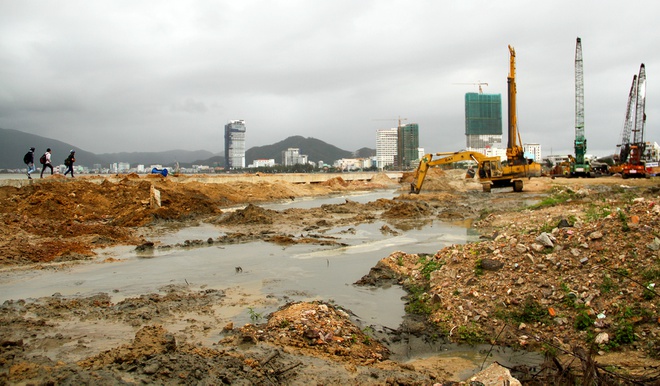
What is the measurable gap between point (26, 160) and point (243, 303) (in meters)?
20.5

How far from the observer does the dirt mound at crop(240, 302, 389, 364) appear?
5.25 meters

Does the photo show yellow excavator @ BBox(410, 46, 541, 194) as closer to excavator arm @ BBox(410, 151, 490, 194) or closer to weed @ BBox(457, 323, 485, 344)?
excavator arm @ BBox(410, 151, 490, 194)

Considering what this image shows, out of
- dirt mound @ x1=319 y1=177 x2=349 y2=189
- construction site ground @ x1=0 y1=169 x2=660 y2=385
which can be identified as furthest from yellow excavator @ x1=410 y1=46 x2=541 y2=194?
construction site ground @ x1=0 y1=169 x2=660 y2=385

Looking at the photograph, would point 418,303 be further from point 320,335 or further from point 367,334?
point 320,335

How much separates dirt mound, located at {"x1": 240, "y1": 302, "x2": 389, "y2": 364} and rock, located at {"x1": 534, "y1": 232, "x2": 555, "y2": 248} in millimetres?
3384

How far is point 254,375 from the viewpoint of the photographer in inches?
169

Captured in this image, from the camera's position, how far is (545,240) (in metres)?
7.03

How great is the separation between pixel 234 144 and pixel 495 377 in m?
164

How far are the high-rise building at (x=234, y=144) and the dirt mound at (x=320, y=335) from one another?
517ft

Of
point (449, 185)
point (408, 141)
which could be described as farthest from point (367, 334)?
point (408, 141)

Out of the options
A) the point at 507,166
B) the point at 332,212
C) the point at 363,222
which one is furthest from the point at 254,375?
the point at 507,166

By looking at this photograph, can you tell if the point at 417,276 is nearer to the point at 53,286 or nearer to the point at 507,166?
the point at 53,286

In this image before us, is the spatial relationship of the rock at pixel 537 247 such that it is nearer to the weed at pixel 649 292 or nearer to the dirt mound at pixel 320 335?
the weed at pixel 649 292

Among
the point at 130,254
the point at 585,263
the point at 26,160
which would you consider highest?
the point at 26,160
